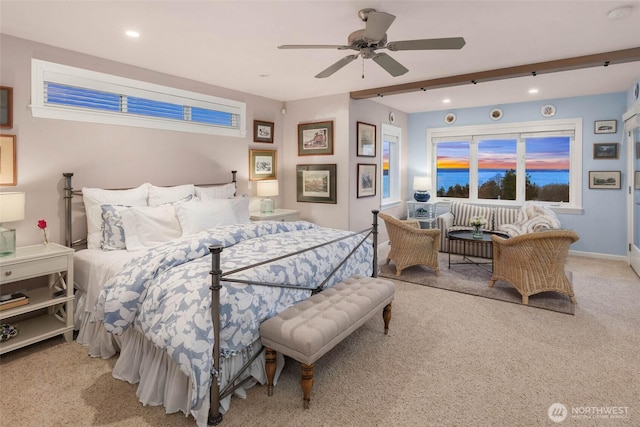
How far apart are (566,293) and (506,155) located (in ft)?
11.6

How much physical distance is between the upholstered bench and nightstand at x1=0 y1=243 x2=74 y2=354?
1925 mm

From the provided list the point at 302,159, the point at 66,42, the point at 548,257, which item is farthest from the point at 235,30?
the point at 548,257

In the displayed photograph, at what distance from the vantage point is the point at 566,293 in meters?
3.84

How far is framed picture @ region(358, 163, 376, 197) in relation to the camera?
5.83m

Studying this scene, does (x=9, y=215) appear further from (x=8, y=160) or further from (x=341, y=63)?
(x=341, y=63)

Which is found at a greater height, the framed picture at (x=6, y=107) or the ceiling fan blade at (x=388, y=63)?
the ceiling fan blade at (x=388, y=63)

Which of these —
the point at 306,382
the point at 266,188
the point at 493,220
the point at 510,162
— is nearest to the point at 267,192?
the point at 266,188

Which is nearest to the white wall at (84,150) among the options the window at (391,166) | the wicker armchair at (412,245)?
the wicker armchair at (412,245)

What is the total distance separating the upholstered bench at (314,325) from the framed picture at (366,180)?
3.12 metres

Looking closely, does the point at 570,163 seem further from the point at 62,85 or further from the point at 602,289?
the point at 62,85

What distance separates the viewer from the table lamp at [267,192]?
17.8ft

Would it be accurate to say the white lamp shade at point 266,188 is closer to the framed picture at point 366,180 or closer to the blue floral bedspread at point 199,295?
the framed picture at point 366,180

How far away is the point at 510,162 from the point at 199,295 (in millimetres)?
6378

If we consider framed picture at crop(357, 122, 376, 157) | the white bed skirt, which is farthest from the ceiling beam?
the white bed skirt
